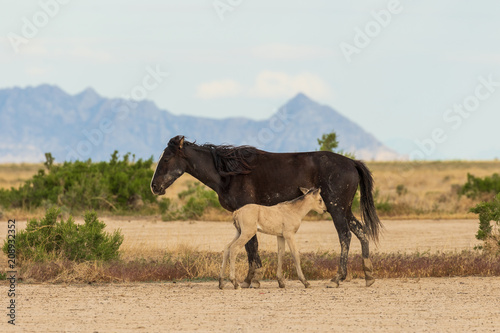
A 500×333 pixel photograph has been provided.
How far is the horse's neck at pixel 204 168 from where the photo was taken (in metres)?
12.4

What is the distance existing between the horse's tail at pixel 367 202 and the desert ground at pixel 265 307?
0.92 m

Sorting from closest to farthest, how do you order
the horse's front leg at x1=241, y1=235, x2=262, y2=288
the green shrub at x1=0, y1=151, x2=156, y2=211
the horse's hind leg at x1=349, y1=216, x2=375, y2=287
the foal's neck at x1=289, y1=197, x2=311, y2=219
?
the foal's neck at x1=289, y1=197, x2=311, y2=219
the horse's front leg at x1=241, y1=235, x2=262, y2=288
the horse's hind leg at x1=349, y1=216, x2=375, y2=287
the green shrub at x1=0, y1=151, x2=156, y2=211

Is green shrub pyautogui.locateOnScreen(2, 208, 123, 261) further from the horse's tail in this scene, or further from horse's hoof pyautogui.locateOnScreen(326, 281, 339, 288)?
the horse's tail

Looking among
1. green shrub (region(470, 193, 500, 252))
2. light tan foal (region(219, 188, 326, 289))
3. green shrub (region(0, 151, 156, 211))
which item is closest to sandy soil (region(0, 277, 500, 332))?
light tan foal (region(219, 188, 326, 289))

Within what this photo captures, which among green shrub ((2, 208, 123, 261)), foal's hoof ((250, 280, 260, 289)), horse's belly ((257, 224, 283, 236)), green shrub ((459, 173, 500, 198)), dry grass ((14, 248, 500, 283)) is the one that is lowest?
foal's hoof ((250, 280, 260, 289))

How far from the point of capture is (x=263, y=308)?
33.8ft

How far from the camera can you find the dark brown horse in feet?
40.4

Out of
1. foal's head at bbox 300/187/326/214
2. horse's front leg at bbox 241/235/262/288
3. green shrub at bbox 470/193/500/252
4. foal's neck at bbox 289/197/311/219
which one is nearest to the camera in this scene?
foal's neck at bbox 289/197/311/219

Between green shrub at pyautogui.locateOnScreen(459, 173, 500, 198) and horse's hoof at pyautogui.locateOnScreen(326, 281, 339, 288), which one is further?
green shrub at pyautogui.locateOnScreen(459, 173, 500, 198)

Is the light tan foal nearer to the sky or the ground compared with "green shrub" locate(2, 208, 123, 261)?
nearer to the sky

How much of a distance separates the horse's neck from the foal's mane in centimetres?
8

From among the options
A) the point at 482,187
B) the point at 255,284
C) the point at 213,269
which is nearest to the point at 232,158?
the point at 255,284

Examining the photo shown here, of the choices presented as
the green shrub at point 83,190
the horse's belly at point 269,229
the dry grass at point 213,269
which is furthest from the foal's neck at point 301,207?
the green shrub at point 83,190

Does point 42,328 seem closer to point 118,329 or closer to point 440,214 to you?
point 118,329
